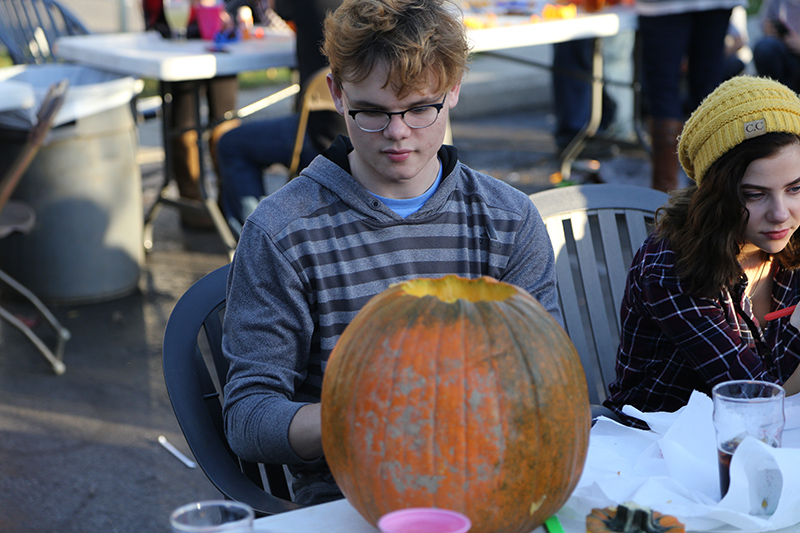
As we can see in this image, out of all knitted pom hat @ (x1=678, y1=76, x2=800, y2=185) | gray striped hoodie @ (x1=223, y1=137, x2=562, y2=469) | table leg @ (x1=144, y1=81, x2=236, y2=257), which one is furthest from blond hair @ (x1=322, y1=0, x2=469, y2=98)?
table leg @ (x1=144, y1=81, x2=236, y2=257)

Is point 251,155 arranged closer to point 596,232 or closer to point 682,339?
point 596,232

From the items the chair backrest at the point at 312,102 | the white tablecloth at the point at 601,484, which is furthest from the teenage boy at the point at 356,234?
the chair backrest at the point at 312,102

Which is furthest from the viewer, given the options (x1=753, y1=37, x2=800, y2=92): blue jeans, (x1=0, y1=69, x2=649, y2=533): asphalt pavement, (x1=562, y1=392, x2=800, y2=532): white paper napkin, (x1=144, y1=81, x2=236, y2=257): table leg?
(x1=753, y1=37, x2=800, y2=92): blue jeans

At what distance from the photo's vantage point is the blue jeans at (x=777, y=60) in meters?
6.16

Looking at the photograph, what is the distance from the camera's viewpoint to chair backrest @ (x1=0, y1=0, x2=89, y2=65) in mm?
6230

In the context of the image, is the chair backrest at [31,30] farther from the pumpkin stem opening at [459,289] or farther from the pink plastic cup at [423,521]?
the pink plastic cup at [423,521]

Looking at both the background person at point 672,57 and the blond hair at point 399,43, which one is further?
the background person at point 672,57

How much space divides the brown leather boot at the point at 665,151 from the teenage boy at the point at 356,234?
Result: 3.27m

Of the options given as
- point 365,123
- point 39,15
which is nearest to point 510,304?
point 365,123

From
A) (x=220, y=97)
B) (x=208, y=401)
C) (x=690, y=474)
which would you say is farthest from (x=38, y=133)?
(x=690, y=474)

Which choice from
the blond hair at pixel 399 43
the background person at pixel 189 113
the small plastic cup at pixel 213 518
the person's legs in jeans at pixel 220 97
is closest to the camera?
the small plastic cup at pixel 213 518

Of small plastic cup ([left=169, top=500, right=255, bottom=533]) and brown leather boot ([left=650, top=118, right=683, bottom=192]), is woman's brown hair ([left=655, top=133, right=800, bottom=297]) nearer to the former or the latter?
small plastic cup ([left=169, top=500, right=255, bottom=533])

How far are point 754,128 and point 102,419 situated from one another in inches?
108

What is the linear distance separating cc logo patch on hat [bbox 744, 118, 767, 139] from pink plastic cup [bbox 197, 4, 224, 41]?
372cm
